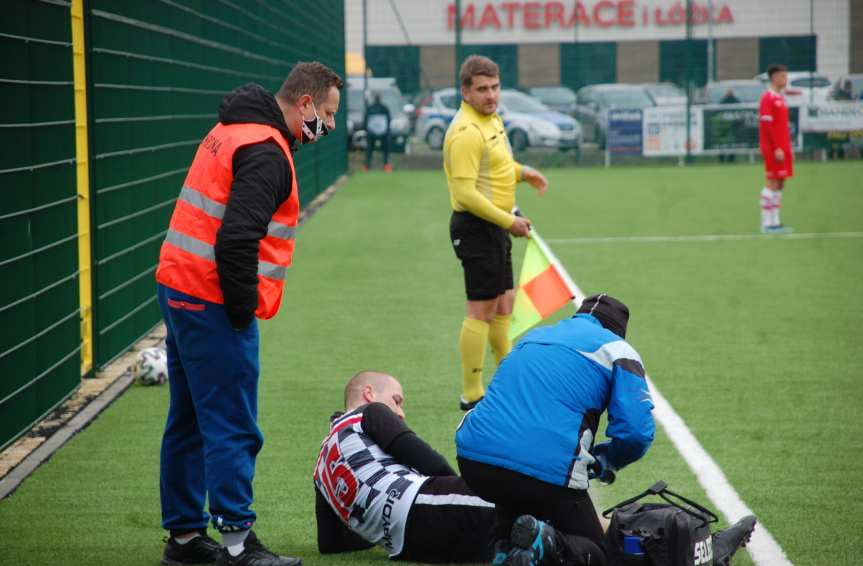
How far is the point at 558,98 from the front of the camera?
106ft

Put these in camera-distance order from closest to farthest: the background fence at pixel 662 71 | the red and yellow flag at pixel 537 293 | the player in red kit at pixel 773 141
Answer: the red and yellow flag at pixel 537 293 → the player in red kit at pixel 773 141 → the background fence at pixel 662 71

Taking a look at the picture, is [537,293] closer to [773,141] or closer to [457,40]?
[773,141]

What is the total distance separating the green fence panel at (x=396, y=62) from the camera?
3297 centimetres

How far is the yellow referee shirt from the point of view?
7.57 meters

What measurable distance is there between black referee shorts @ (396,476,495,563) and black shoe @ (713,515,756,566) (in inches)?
34.0

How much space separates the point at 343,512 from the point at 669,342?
5.25 meters

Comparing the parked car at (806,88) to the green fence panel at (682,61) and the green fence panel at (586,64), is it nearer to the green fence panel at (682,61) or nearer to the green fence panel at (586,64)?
the green fence panel at (682,61)

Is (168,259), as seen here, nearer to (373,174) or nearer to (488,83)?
(488,83)

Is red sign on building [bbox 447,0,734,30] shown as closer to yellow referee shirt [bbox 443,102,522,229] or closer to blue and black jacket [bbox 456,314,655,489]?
yellow referee shirt [bbox 443,102,522,229]

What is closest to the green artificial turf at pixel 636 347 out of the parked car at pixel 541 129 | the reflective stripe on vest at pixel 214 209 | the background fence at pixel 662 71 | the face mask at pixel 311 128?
the reflective stripe on vest at pixel 214 209

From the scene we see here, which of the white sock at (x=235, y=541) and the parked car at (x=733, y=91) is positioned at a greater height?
the parked car at (x=733, y=91)

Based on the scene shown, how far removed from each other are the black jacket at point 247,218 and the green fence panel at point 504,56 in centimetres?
2845

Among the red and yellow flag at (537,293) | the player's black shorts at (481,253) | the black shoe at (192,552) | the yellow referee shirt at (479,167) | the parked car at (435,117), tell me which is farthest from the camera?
the parked car at (435,117)

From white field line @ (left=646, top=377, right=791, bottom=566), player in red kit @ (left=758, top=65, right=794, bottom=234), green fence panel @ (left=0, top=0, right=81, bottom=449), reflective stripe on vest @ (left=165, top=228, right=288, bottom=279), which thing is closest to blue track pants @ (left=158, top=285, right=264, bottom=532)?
reflective stripe on vest @ (left=165, top=228, right=288, bottom=279)
